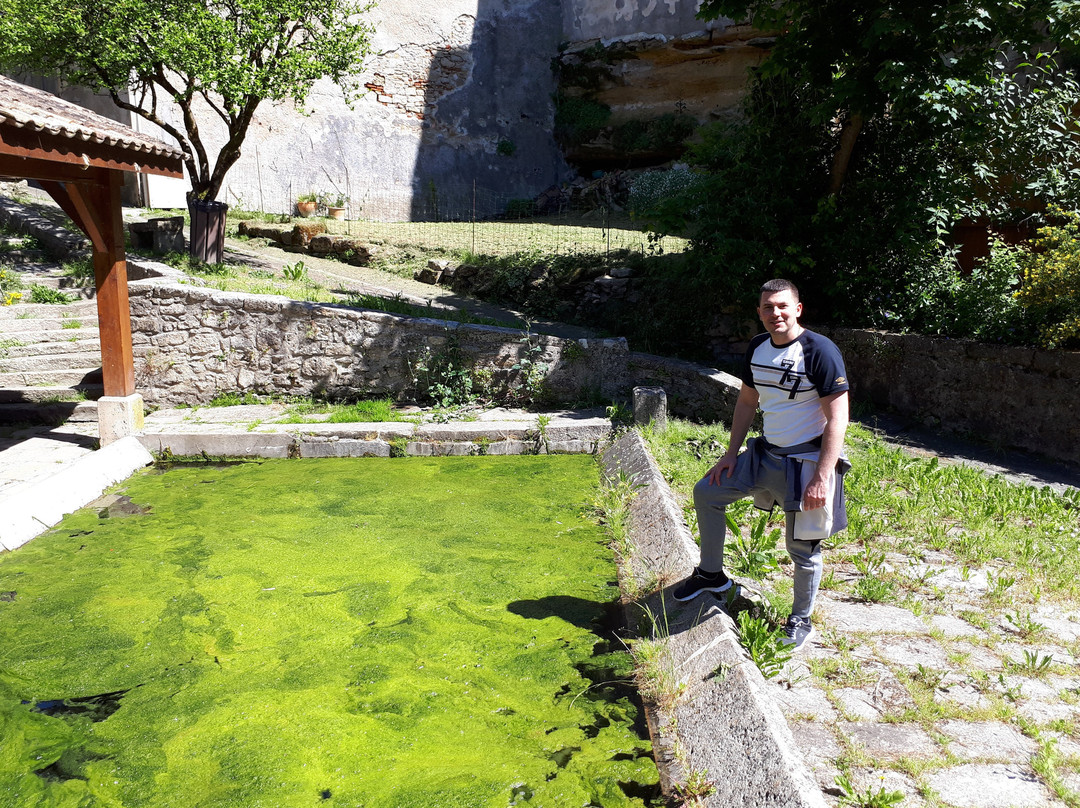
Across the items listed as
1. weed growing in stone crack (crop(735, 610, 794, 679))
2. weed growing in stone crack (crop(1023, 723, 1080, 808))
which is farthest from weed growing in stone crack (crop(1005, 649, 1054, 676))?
weed growing in stone crack (crop(735, 610, 794, 679))

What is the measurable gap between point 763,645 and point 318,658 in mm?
2071

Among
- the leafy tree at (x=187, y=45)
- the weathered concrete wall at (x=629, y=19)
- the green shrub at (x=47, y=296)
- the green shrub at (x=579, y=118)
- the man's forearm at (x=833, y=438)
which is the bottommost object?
the green shrub at (x=47, y=296)

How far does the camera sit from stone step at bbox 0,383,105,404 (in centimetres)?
775

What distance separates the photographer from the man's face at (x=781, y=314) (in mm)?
3186

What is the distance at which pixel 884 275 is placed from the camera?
8.12 m

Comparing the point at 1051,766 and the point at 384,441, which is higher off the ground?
the point at 1051,766

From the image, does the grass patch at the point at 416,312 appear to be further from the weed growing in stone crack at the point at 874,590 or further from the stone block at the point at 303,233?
the weed growing in stone crack at the point at 874,590

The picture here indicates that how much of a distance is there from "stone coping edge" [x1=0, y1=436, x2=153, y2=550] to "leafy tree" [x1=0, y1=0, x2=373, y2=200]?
362cm

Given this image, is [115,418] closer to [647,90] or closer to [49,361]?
[49,361]

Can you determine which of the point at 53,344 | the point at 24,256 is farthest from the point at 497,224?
the point at 53,344

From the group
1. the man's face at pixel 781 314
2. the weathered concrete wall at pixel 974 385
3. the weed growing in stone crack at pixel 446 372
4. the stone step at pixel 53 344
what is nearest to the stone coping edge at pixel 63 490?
the stone step at pixel 53 344

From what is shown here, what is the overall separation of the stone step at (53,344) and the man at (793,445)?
7.65m

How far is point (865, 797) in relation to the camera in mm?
2480

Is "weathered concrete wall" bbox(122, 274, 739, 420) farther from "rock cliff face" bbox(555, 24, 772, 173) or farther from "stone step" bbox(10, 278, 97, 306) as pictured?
"rock cliff face" bbox(555, 24, 772, 173)
